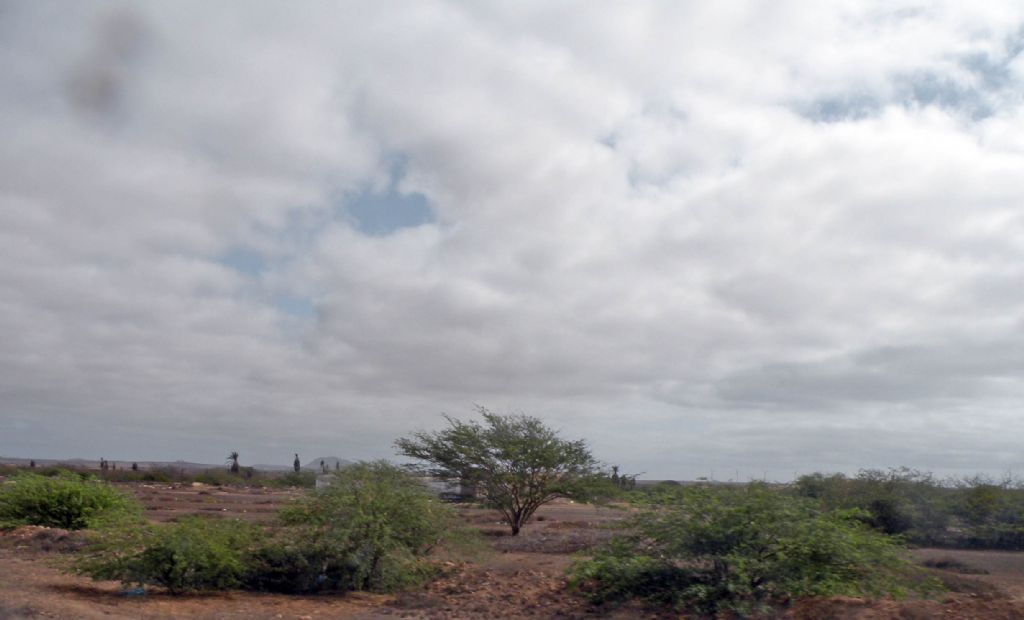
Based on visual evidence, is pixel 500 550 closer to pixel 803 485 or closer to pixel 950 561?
pixel 950 561

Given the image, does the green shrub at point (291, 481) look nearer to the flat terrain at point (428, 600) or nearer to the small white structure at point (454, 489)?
the small white structure at point (454, 489)

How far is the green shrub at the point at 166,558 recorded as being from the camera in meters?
17.0

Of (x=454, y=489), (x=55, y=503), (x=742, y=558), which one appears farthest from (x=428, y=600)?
(x=454, y=489)

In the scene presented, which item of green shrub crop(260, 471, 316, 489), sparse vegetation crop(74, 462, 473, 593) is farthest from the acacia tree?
green shrub crop(260, 471, 316, 489)

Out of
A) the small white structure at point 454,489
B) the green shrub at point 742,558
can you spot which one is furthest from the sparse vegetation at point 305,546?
the small white structure at point 454,489

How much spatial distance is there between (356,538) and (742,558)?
7.45m

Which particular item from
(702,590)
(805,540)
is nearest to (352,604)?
(702,590)

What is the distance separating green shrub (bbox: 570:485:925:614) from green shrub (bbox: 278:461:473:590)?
402 centimetres

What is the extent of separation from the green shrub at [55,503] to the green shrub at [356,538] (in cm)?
1050

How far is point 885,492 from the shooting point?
118 feet

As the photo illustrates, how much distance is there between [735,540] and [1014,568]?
16.9 m

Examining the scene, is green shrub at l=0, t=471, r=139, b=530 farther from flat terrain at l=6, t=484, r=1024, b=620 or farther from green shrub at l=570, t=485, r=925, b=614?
green shrub at l=570, t=485, r=925, b=614

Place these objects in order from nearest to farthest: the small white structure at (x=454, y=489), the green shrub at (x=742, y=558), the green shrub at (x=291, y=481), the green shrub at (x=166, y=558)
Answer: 1. the green shrub at (x=742, y=558)
2. the green shrub at (x=166, y=558)
3. the small white structure at (x=454, y=489)
4. the green shrub at (x=291, y=481)

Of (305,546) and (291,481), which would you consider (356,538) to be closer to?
(305,546)
